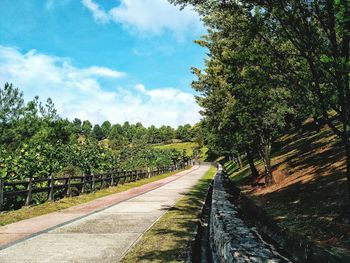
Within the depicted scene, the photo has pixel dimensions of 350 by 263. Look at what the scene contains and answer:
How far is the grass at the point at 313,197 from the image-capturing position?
9852 millimetres

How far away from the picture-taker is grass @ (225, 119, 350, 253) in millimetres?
9852

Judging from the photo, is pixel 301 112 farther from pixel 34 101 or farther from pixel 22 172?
pixel 34 101

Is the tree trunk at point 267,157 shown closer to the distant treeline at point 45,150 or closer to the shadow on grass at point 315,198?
the shadow on grass at point 315,198

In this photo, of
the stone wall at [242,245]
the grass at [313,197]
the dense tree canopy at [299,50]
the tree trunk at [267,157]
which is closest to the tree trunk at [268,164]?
the tree trunk at [267,157]

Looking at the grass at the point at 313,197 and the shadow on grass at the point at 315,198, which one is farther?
the shadow on grass at the point at 315,198

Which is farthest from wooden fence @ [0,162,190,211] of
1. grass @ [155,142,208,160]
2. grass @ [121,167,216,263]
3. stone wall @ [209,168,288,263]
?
grass @ [155,142,208,160]

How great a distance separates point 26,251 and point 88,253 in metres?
1.46

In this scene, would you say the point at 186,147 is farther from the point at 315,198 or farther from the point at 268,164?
the point at 315,198

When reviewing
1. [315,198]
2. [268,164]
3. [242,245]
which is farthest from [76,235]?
[268,164]

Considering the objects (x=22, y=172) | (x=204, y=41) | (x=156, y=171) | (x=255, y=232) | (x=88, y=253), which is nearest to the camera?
(x=255, y=232)

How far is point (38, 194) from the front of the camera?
18.4 m

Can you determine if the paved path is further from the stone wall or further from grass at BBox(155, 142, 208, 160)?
grass at BBox(155, 142, 208, 160)

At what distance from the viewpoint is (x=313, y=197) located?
46.6 ft

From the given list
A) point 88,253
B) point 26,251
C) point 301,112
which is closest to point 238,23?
point 301,112
